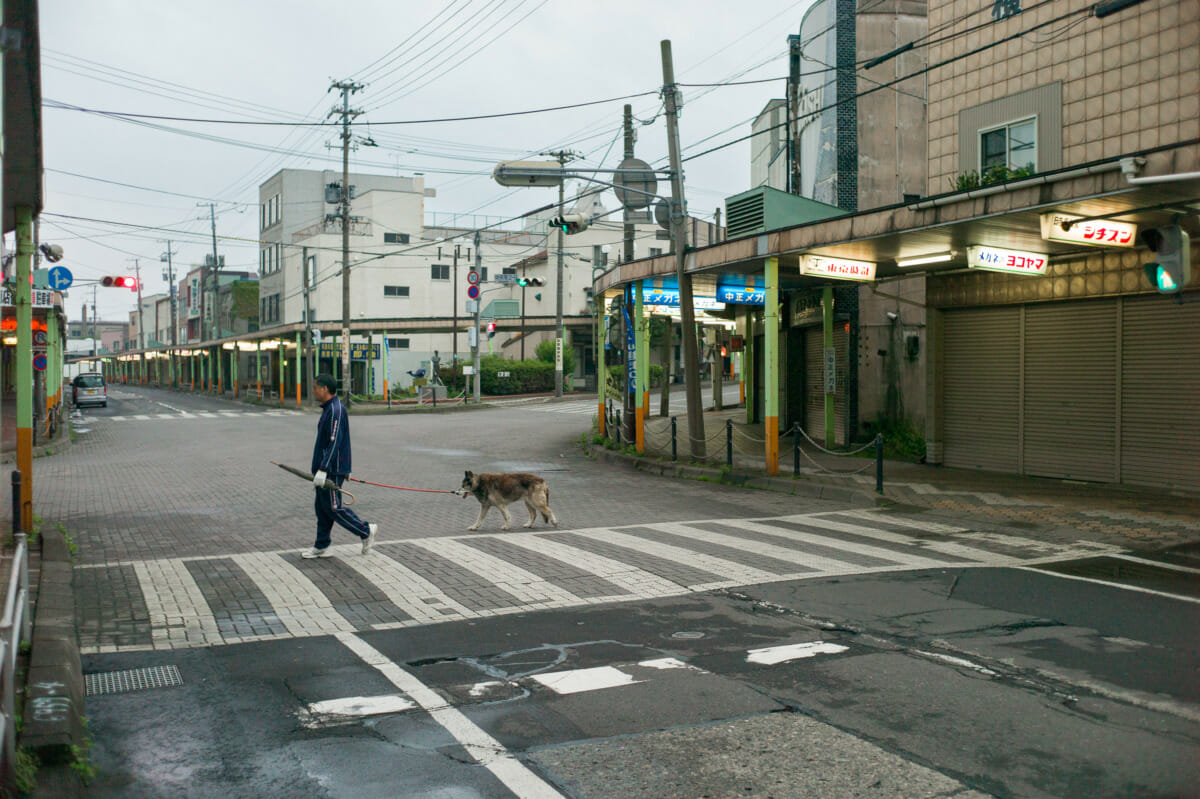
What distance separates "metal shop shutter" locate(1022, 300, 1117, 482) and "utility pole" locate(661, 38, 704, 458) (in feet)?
19.7

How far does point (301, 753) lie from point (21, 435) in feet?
24.5

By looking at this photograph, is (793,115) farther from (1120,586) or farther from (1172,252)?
(1120,586)

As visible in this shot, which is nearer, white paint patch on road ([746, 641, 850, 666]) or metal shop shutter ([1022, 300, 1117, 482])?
white paint patch on road ([746, 641, 850, 666])

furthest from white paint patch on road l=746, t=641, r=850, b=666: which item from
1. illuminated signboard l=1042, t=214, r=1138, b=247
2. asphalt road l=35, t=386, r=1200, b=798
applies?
illuminated signboard l=1042, t=214, r=1138, b=247

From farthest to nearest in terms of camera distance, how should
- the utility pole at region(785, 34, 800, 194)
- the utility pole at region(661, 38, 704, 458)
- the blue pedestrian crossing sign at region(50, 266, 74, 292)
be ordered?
the utility pole at region(785, 34, 800, 194) → the blue pedestrian crossing sign at region(50, 266, 74, 292) → the utility pole at region(661, 38, 704, 458)

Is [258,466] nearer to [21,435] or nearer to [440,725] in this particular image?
[21,435]

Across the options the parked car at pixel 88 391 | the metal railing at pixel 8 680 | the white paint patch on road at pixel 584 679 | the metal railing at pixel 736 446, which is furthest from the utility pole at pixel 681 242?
the parked car at pixel 88 391

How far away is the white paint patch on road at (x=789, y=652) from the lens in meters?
6.32

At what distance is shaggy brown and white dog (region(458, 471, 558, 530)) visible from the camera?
1180 cm

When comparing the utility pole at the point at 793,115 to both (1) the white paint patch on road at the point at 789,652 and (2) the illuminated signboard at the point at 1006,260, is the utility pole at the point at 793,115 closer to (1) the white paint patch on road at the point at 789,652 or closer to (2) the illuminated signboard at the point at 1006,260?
(2) the illuminated signboard at the point at 1006,260

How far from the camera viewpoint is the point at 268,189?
7325cm

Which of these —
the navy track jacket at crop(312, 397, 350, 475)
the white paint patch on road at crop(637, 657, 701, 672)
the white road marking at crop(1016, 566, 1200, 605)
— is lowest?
the white road marking at crop(1016, 566, 1200, 605)

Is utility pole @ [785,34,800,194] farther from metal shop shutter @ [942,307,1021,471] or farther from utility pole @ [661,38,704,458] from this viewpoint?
metal shop shutter @ [942,307,1021,471]

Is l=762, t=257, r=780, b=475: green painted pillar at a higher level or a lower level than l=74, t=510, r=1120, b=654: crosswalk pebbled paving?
higher
